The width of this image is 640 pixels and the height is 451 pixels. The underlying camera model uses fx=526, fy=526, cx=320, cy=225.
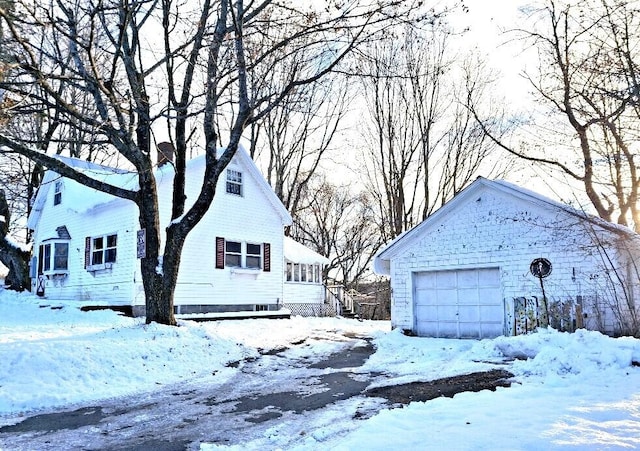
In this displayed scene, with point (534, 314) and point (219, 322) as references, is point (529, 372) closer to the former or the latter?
point (534, 314)

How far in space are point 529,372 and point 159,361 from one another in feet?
23.3

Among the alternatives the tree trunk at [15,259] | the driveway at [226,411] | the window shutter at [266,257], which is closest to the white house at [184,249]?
the window shutter at [266,257]

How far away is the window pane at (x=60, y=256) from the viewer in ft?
74.9

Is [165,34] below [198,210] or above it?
above

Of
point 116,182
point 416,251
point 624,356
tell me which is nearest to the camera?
point 624,356

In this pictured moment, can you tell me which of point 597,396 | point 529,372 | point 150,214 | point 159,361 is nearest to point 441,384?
point 529,372

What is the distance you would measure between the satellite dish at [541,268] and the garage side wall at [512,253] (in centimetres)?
11

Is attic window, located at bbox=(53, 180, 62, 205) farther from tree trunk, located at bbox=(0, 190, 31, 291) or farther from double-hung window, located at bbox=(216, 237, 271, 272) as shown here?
double-hung window, located at bbox=(216, 237, 271, 272)

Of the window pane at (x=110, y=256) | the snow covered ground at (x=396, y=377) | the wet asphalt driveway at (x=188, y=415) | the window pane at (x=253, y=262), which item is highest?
the window pane at (x=110, y=256)

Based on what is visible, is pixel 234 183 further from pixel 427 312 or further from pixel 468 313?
pixel 468 313

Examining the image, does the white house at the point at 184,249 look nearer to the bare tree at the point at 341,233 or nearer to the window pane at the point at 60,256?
the window pane at the point at 60,256

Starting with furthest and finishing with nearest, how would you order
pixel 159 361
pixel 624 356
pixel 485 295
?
1. pixel 485 295
2. pixel 159 361
3. pixel 624 356

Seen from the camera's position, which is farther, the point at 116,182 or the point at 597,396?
the point at 116,182

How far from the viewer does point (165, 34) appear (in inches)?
531
